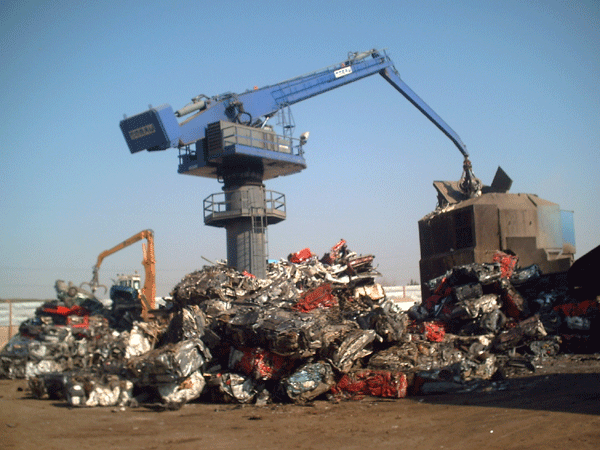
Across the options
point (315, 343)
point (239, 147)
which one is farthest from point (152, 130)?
point (315, 343)

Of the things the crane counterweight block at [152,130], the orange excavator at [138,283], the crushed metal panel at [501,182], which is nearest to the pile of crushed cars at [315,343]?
the orange excavator at [138,283]

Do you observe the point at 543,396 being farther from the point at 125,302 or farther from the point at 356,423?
the point at 125,302

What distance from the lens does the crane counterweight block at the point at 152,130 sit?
16.0 metres

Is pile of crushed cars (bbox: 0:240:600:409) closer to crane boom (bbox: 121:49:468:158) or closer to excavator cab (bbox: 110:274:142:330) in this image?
excavator cab (bbox: 110:274:142:330)

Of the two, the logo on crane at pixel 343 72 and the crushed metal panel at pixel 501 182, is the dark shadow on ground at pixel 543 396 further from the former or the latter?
the logo on crane at pixel 343 72

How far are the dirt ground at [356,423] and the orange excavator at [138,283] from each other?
8.07 m

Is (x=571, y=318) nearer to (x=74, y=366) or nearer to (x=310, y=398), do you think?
(x=310, y=398)

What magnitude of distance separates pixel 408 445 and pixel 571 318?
265 inches

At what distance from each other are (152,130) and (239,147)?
2785mm

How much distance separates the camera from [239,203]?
1795cm

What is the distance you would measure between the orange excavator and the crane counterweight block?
132 inches

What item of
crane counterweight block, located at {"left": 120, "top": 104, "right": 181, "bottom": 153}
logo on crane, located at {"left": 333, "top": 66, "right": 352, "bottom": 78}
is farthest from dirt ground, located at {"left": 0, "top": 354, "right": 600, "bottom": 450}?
logo on crane, located at {"left": 333, "top": 66, "right": 352, "bottom": 78}

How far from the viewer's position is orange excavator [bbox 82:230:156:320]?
16875 mm

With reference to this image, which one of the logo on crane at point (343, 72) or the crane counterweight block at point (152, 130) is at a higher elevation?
the logo on crane at point (343, 72)
